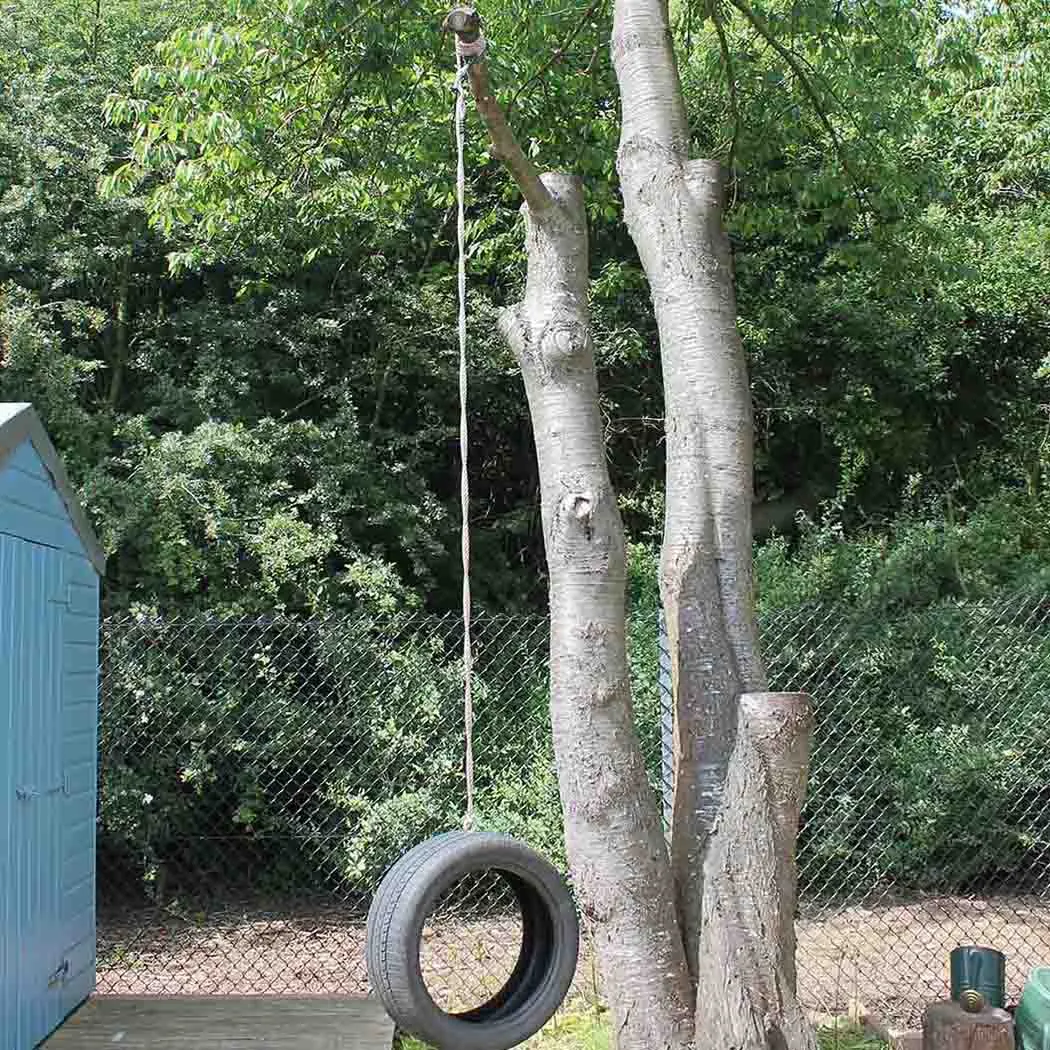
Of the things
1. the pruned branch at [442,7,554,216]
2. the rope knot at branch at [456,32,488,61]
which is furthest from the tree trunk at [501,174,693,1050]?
the rope knot at branch at [456,32,488,61]

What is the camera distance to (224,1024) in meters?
4.60

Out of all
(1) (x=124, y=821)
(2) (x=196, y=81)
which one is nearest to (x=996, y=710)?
(1) (x=124, y=821)

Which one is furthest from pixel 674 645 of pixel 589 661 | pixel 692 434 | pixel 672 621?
pixel 692 434

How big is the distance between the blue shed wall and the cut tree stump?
2.94 metres

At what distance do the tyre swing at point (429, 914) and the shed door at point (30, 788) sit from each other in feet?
5.11

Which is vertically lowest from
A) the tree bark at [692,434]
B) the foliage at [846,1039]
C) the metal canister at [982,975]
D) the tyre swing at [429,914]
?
the foliage at [846,1039]

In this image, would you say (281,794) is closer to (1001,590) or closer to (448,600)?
(448,600)

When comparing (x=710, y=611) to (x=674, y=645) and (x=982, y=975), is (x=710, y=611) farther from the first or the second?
(x=982, y=975)

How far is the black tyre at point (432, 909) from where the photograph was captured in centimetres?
292

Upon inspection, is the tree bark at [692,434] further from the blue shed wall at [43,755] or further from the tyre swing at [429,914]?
the blue shed wall at [43,755]

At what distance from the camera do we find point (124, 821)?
634 cm

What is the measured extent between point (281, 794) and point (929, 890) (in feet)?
11.8

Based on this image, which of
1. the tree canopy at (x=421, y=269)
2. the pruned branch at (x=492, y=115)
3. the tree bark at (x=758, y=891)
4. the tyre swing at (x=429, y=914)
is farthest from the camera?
the tree canopy at (x=421, y=269)

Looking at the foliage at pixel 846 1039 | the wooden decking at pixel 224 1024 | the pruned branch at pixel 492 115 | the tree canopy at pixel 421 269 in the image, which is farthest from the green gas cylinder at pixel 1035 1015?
the tree canopy at pixel 421 269
